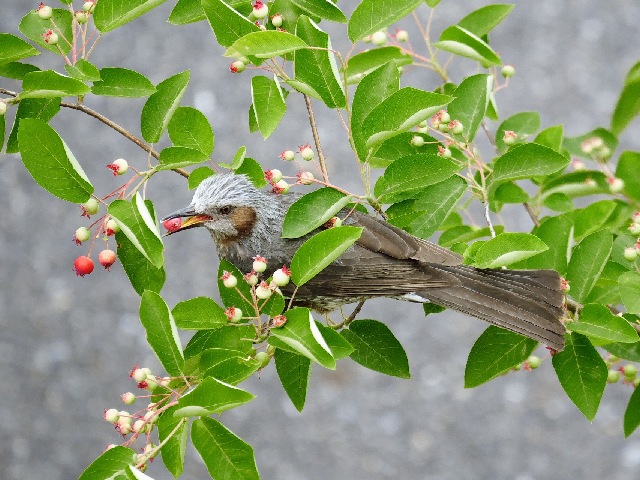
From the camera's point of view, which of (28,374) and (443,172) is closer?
(443,172)

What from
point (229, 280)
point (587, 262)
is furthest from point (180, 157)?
point (587, 262)

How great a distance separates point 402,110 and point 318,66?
249 mm

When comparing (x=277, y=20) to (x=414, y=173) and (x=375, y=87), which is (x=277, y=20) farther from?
(x=414, y=173)

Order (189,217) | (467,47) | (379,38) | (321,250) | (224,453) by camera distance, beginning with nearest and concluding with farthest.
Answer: (224,453)
(321,250)
(467,47)
(379,38)
(189,217)

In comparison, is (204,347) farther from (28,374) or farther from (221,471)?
(28,374)

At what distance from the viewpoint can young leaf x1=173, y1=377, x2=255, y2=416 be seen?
1.64m

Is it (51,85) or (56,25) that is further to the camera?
(56,25)

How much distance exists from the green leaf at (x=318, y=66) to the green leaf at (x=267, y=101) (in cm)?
9

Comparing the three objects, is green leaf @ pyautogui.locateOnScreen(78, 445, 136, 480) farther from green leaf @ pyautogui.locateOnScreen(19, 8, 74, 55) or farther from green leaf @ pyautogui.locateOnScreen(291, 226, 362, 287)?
green leaf @ pyautogui.locateOnScreen(19, 8, 74, 55)

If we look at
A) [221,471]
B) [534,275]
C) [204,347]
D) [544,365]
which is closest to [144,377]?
[204,347]

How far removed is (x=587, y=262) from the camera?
221 cm

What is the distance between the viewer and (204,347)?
80.9 inches

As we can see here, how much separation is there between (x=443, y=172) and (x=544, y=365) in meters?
3.83

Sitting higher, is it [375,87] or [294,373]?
[375,87]
